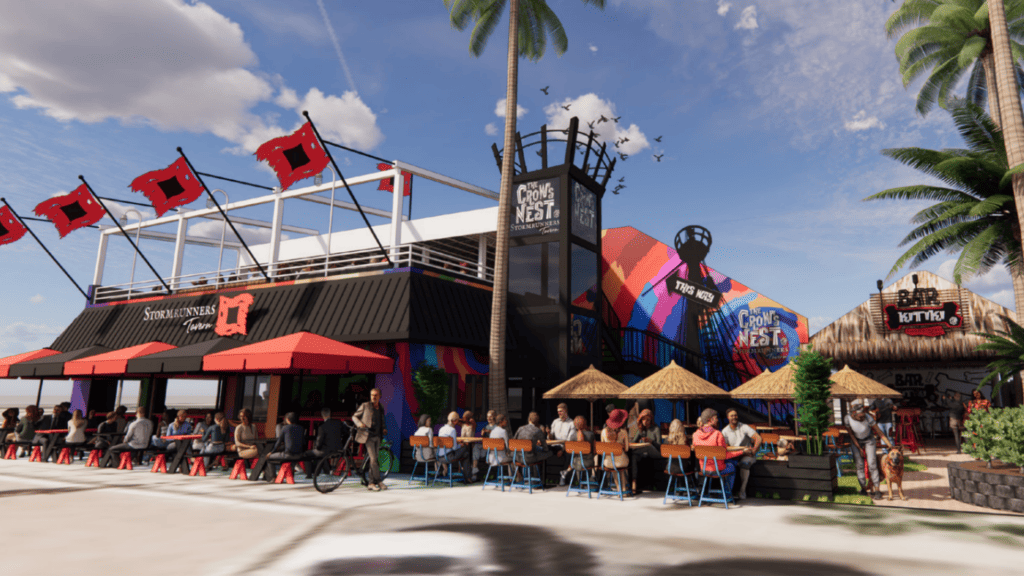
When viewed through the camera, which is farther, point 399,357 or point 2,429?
point 2,429

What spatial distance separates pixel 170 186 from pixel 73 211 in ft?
19.8

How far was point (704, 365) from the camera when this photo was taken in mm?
Answer: 25078

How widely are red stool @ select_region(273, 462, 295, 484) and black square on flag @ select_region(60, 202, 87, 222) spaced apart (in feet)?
55.7

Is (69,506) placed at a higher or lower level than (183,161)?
lower

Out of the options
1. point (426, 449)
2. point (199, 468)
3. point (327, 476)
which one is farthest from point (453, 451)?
point (199, 468)

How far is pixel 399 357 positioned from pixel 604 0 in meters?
12.3

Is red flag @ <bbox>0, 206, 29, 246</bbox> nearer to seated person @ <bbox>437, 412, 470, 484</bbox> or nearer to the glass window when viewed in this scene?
the glass window

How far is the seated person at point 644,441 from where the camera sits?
11477mm

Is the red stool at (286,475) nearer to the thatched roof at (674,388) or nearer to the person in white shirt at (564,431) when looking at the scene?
the person in white shirt at (564,431)

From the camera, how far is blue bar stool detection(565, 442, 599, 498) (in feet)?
36.1

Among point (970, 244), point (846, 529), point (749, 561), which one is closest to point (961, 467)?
point (846, 529)

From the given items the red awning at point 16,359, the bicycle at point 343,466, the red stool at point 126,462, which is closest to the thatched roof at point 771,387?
the bicycle at point 343,466

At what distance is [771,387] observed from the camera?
45.5 feet

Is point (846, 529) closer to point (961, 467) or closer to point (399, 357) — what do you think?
point (961, 467)
